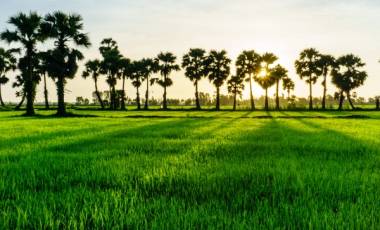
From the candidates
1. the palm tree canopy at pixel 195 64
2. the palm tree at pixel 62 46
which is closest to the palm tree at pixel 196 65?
the palm tree canopy at pixel 195 64

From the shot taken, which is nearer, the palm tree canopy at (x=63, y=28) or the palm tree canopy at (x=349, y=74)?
the palm tree canopy at (x=63, y=28)

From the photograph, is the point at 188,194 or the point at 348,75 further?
the point at 348,75

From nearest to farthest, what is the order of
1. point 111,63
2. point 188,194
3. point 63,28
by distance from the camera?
point 188,194 < point 63,28 < point 111,63

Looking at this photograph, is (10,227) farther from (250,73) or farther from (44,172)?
(250,73)

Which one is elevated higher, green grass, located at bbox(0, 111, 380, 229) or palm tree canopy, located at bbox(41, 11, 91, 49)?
palm tree canopy, located at bbox(41, 11, 91, 49)

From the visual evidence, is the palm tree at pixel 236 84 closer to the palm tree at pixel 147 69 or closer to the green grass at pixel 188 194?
the palm tree at pixel 147 69

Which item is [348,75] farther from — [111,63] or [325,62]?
[111,63]

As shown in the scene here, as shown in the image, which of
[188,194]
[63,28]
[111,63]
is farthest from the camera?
[111,63]

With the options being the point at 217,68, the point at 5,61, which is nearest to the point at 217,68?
the point at 217,68

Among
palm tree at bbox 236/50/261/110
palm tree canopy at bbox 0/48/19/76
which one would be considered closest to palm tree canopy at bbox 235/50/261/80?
palm tree at bbox 236/50/261/110

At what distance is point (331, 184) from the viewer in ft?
19.6

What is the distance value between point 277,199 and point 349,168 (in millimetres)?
3521

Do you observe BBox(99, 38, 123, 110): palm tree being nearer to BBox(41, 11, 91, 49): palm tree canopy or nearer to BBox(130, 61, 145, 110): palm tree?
BBox(130, 61, 145, 110): palm tree

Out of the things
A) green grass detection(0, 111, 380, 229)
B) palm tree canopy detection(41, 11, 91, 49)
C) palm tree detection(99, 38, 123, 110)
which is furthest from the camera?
palm tree detection(99, 38, 123, 110)
